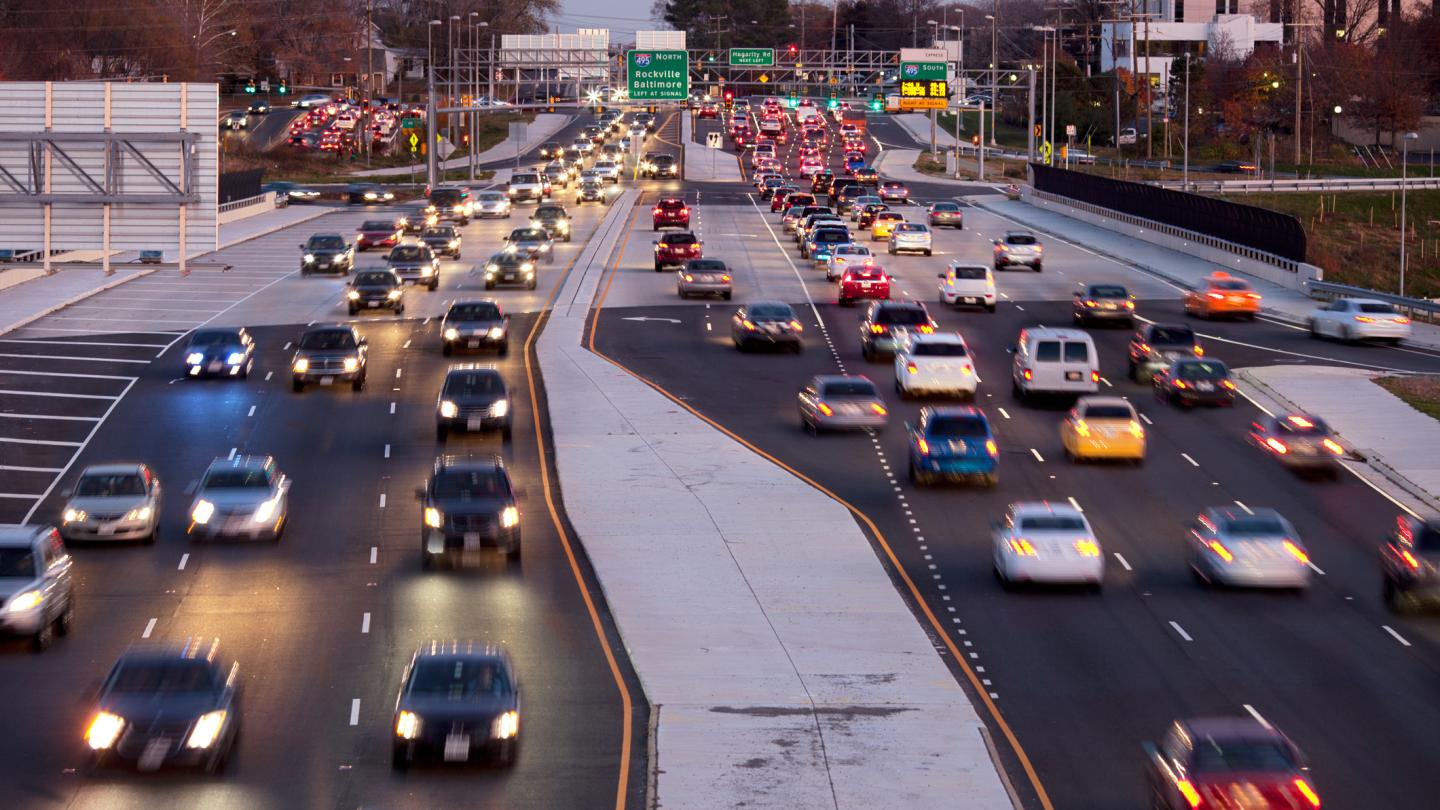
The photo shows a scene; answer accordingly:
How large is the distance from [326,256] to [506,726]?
2028 inches

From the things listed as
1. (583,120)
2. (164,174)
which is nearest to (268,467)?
(164,174)

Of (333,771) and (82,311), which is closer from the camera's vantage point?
(333,771)

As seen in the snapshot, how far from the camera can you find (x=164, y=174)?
33.0 metres

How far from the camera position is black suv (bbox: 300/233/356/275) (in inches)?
2704

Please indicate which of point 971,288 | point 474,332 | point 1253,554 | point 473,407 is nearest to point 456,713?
point 1253,554

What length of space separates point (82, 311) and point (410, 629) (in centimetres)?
3701

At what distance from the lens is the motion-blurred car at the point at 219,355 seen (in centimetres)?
4725

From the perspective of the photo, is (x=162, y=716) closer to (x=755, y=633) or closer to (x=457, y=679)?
(x=457, y=679)

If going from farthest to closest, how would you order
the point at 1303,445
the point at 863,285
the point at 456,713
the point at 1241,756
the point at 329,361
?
the point at 863,285, the point at 329,361, the point at 1303,445, the point at 456,713, the point at 1241,756

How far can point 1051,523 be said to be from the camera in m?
28.3

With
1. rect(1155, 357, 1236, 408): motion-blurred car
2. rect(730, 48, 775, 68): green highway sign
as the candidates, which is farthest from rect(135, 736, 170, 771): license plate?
rect(730, 48, 775, 68): green highway sign

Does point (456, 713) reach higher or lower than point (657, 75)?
lower

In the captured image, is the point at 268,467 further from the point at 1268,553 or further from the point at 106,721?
the point at 1268,553

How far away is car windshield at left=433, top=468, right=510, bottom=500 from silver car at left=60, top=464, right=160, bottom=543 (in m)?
5.28
